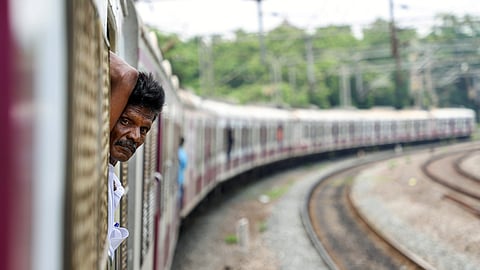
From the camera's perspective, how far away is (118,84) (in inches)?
87.2

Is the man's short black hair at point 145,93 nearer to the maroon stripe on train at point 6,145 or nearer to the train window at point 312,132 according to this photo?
the maroon stripe on train at point 6,145

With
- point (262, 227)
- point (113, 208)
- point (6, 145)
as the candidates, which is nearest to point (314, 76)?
point (262, 227)

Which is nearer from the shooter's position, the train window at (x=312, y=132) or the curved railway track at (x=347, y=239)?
the curved railway track at (x=347, y=239)

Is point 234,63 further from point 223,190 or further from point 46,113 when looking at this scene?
point 46,113

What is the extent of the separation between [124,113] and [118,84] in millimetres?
136

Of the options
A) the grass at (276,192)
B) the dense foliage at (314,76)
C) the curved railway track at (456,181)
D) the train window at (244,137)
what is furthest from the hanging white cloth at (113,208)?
the dense foliage at (314,76)

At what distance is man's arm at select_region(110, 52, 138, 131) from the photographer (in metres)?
2.20

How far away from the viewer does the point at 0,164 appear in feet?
2.69

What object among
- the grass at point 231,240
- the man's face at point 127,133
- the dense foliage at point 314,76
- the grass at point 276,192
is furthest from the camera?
the dense foliage at point 314,76

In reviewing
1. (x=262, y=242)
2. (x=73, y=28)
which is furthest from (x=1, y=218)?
(x=262, y=242)

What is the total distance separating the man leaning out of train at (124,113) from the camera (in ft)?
7.25

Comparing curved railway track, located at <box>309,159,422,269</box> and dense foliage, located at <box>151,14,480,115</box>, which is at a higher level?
dense foliage, located at <box>151,14,480,115</box>

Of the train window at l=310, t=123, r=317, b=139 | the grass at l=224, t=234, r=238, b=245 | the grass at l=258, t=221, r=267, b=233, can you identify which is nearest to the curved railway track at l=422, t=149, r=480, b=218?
the grass at l=258, t=221, r=267, b=233

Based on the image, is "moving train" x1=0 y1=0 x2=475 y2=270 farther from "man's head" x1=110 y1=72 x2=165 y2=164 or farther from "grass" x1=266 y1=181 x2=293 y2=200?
"grass" x1=266 y1=181 x2=293 y2=200
